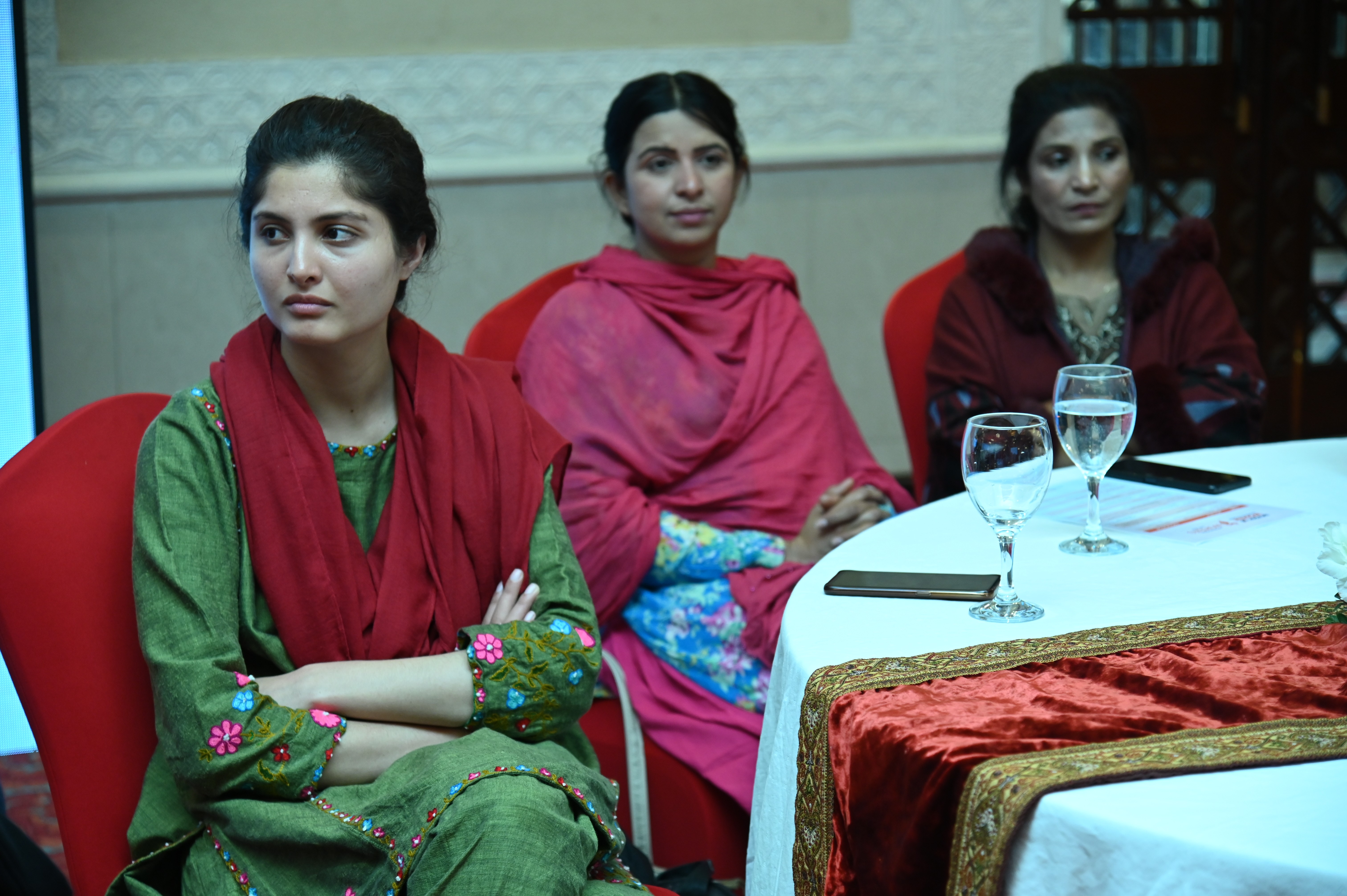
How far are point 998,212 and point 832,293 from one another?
1.17 m

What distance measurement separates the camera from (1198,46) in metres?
4.26

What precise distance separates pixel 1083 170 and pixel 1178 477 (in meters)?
0.94

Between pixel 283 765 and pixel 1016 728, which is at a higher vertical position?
pixel 1016 728

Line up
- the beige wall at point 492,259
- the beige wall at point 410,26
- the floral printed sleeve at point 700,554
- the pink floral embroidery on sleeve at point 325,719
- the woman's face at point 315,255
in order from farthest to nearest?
1. the beige wall at point 492,259
2. the beige wall at point 410,26
3. the floral printed sleeve at point 700,554
4. the woman's face at point 315,255
5. the pink floral embroidery on sleeve at point 325,719

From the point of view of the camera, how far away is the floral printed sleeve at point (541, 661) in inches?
51.9

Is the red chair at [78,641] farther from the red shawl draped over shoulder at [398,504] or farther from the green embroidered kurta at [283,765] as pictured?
the red shawl draped over shoulder at [398,504]

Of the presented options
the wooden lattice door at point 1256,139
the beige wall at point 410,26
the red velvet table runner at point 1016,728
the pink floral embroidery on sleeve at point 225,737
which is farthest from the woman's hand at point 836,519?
the wooden lattice door at point 1256,139

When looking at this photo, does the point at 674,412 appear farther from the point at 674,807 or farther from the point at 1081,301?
the point at 1081,301

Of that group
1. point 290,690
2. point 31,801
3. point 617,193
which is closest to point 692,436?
point 617,193

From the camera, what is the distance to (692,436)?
82.0 inches

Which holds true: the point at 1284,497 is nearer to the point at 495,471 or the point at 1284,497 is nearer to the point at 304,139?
the point at 495,471

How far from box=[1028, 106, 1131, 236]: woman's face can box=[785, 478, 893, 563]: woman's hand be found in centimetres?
78

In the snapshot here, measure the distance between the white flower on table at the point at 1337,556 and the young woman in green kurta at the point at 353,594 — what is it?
70 centimetres

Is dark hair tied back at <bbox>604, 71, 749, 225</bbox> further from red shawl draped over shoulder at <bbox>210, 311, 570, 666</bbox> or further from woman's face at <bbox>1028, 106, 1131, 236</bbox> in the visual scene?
red shawl draped over shoulder at <bbox>210, 311, 570, 666</bbox>
